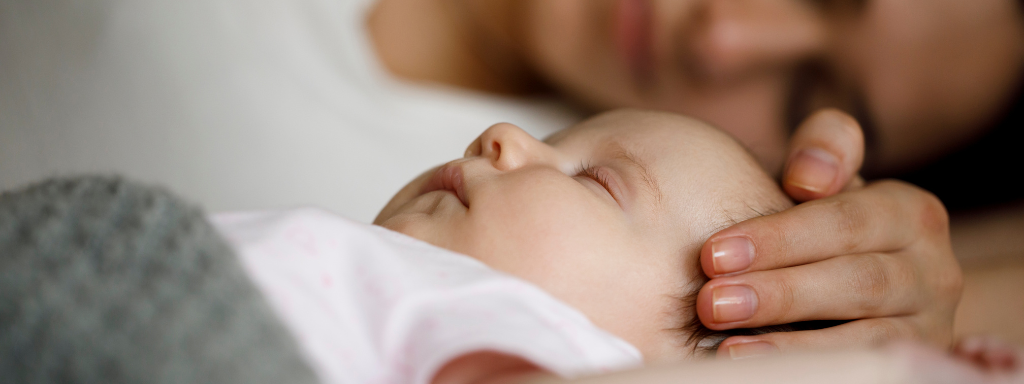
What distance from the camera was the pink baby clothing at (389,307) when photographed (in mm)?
498

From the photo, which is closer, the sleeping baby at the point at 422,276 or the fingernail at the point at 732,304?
the sleeping baby at the point at 422,276

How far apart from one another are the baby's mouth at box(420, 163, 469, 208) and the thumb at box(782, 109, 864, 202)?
495mm

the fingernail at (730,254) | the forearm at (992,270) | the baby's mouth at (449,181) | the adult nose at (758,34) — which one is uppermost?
the adult nose at (758,34)

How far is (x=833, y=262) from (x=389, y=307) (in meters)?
0.59

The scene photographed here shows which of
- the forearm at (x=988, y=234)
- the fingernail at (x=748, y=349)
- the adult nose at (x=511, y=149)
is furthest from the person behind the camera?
the forearm at (x=988, y=234)

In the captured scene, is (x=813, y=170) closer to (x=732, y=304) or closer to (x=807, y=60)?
(x=732, y=304)

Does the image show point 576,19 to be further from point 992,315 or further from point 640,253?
point 992,315

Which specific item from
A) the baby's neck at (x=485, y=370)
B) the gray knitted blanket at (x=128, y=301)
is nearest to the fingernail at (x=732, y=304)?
the baby's neck at (x=485, y=370)

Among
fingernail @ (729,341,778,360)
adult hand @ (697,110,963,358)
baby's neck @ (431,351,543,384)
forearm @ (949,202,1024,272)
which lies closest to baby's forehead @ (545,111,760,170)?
adult hand @ (697,110,963,358)

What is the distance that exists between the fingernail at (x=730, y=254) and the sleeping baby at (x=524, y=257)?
3 centimetres

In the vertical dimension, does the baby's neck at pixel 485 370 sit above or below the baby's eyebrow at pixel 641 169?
below

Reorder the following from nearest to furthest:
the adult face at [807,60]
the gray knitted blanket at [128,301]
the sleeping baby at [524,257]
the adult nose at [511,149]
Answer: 1. the gray knitted blanket at [128,301]
2. the sleeping baby at [524,257]
3. the adult nose at [511,149]
4. the adult face at [807,60]

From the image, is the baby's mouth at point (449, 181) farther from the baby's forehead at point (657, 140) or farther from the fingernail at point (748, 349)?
the fingernail at point (748, 349)

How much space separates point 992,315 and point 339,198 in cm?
147
